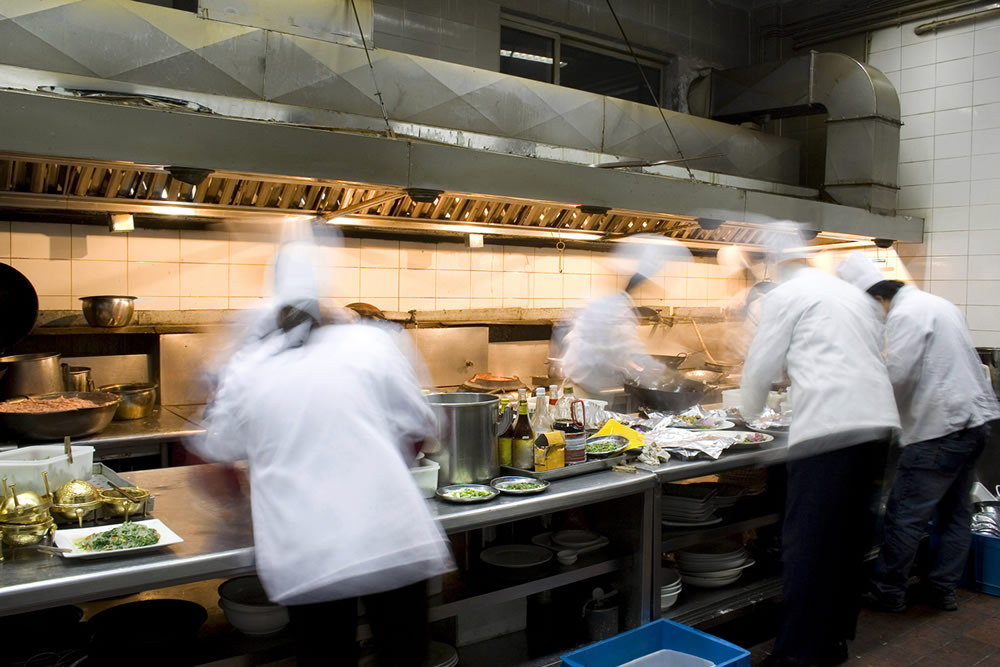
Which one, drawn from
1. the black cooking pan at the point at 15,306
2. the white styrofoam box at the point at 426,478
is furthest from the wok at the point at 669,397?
the black cooking pan at the point at 15,306

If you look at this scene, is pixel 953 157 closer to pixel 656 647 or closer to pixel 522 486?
pixel 656 647

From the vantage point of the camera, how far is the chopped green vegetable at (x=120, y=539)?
202cm

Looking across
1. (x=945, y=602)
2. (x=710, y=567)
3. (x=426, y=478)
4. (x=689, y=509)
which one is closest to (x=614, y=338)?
(x=689, y=509)

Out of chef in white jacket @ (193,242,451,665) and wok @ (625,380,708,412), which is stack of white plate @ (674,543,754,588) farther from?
chef in white jacket @ (193,242,451,665)

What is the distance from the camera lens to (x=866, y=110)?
21.1 feet

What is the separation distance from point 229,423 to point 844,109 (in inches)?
243

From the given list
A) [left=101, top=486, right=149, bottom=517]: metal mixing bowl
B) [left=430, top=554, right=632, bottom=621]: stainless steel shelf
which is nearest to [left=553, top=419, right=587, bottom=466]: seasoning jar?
[left=430, top=554, right=632, bottom=621]: stainless steel shelf

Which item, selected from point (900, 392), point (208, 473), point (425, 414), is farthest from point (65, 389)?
point (900, 392)

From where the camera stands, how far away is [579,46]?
262 inches

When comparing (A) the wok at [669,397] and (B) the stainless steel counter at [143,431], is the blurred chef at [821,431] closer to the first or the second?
(A) the wok at [669,397]

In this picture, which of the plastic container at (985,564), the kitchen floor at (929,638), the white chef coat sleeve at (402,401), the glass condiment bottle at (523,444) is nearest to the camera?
the white chef coat sleeve at (402,401)

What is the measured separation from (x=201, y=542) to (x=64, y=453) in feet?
2.20

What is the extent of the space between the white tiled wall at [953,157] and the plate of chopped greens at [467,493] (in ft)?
18.1

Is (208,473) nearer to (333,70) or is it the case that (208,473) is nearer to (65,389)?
(65,389)
